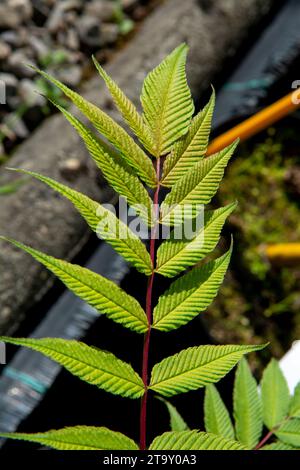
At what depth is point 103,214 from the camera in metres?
0.61

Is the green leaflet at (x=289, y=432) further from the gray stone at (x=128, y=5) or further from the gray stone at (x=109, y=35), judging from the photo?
the gray stone at (x=128, y=5)

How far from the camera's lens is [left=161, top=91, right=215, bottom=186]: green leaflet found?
0.63 m

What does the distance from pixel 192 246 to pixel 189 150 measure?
0.10m

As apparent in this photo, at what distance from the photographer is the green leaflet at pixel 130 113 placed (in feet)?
1.94

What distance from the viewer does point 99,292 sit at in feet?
2.10

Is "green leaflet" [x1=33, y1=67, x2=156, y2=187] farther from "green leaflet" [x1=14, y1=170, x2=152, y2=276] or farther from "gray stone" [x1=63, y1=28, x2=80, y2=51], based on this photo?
"gray stone" [x1=63, y1=28, x2=80, y2=51]

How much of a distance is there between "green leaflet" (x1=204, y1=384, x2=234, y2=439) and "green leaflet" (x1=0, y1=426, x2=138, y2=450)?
0.91ft

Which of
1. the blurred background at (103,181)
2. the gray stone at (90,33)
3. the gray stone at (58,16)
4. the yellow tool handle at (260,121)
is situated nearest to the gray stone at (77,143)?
the blurred background at (103,181)

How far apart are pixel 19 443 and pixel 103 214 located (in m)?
1.29

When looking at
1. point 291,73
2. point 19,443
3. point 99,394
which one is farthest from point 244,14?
point 19,443

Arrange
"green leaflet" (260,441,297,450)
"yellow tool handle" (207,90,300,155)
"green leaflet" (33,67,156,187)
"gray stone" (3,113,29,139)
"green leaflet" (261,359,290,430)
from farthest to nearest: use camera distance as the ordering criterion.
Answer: "gray stone" (3,113,29,139) < "yellow tool handle" (207,90,300,155) < "green leaflet" (261,359,290,430) < "green leaflet" (260,441,297,450) < "green leaflet" (33,67,156,187)

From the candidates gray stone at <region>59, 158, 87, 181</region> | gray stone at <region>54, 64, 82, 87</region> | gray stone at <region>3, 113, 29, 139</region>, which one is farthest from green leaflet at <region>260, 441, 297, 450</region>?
gray stone at <region>54, 64, 82, 87</region>
